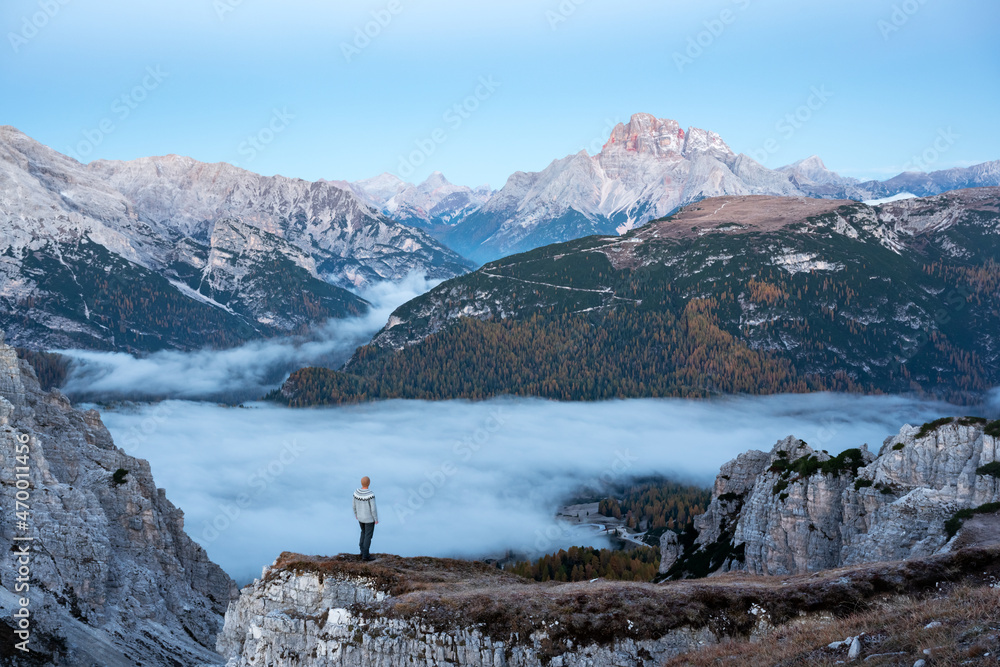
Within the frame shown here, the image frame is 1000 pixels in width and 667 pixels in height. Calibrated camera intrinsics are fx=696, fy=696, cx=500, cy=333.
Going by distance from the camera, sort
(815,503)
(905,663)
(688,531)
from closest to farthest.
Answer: (905,663)
(815,503)
(688,531)

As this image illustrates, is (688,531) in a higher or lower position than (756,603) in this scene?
lower

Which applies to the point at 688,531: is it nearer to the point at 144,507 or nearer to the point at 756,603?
the point at 144,507

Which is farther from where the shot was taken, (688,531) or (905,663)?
(688,531)

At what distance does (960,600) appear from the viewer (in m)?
28.0

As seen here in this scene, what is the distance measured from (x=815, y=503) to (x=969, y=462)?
17.8m

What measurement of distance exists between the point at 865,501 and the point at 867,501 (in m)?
0.39

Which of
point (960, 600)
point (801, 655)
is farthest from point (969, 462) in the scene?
point (801, 655)

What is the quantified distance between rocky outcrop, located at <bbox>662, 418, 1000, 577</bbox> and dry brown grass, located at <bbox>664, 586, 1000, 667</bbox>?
36.3m

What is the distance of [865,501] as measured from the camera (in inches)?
3206

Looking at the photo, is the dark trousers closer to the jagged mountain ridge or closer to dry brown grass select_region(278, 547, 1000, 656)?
the jagged mountain ridge

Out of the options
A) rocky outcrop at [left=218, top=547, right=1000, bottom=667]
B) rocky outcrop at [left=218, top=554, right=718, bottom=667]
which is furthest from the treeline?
rocky outcrop at [left=218, top=547, right=1000, bottom=667]

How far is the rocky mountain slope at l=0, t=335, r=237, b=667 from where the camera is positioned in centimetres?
8256

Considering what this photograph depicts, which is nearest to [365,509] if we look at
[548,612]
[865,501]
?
[548,612]

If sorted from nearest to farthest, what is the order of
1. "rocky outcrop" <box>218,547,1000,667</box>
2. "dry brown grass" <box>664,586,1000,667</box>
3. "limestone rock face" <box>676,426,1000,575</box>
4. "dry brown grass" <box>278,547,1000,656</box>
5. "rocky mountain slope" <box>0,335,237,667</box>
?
1. "dry brown grass" <box>664,586,1000,667</box>
2. "dry brown grass" <box>278,547,1000,656</box>
3. "rocky outcrop" <box>218,547,1000,667</box>
4. "limestone rock face" <box>676,426,1000,575</box>
5. "rocky mountain slope" <box>0,335,237,667</box>
